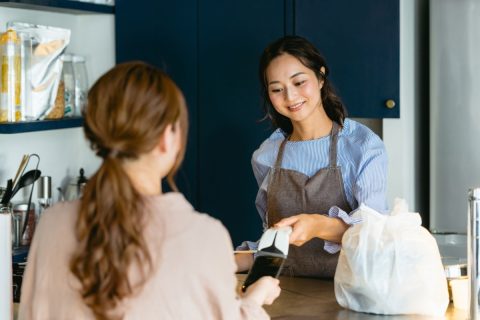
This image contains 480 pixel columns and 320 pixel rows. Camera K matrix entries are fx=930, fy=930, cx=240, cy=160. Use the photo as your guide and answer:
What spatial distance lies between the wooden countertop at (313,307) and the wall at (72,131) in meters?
1.47

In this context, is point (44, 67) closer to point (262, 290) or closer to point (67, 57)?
point (67, 57)

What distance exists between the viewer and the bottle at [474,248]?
6.43 feet

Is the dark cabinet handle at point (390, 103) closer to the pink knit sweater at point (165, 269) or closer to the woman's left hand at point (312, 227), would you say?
the woman's left hand at point (312, 227)

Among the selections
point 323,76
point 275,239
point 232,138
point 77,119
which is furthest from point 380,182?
point 77,119

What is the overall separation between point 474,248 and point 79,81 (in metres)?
2.08

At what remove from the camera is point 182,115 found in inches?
60.1

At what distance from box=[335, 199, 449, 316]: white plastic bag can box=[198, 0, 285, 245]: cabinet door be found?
154 centimetres

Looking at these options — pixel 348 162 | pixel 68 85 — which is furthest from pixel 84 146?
pixel 348 162

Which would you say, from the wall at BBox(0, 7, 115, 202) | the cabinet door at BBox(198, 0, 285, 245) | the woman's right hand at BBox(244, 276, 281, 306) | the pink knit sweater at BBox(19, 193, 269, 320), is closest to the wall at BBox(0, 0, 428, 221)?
the wall at BBox(0, 7, 115, 202)

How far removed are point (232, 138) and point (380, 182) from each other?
3.63 feet

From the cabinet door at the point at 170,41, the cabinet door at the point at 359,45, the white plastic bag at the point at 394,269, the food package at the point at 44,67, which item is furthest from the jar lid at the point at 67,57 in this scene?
the white plastic bag at the point at 394,269

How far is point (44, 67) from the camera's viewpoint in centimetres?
329

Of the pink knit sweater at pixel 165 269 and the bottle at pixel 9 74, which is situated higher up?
the bottle at pixel 9 74

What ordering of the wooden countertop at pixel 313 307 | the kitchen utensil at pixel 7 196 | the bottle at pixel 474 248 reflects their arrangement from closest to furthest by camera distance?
1. the bottle at pixel 474 248
2. the wooden countertop at pixel 313 307
3. the kitchen utensil at pixel 7 196
